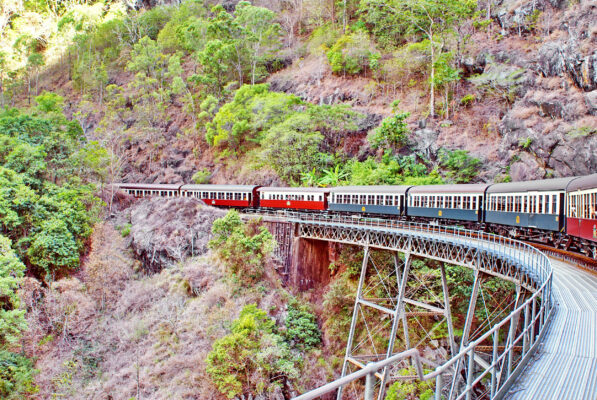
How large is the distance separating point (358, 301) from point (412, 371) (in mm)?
3696

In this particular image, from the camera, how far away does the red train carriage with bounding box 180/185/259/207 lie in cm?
3019

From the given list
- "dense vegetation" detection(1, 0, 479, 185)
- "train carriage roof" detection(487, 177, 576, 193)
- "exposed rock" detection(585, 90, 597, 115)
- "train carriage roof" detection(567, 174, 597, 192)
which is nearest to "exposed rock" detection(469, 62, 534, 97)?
"dense vegetation" detection(1, 0, 479, 185)

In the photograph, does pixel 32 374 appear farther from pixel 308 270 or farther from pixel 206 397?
pixel 308 270

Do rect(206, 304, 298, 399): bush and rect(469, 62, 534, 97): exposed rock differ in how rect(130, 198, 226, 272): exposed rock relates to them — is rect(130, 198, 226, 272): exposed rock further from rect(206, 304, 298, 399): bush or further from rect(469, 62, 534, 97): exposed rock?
rect(469, 62, 534, 97): exposed rock

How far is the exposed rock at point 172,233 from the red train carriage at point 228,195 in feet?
9.48

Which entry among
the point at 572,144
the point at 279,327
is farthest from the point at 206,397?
the point at 572,144

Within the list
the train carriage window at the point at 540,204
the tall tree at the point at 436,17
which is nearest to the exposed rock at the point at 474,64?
the tall tree at the point at 436,17

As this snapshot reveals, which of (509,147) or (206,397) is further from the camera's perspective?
(509,147)

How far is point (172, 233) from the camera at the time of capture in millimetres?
26688

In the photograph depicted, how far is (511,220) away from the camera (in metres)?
18.7

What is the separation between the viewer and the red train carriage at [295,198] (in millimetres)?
27188

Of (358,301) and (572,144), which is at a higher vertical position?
(572,144)

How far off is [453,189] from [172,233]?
17008mm

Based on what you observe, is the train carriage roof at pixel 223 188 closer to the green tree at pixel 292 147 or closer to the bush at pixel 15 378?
the green tree at pixel 292 147
